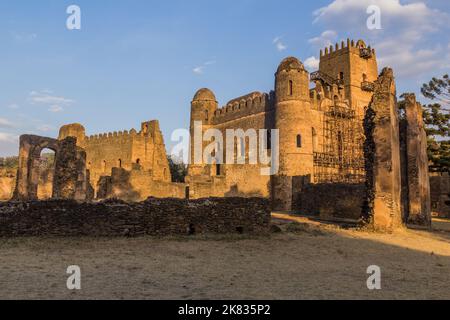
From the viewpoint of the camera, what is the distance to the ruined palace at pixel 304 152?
15.1 metres

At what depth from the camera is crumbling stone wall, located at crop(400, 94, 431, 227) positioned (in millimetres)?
17531

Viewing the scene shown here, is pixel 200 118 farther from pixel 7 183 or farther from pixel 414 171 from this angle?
pixel 414 171

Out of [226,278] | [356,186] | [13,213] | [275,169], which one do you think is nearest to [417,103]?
[356,186]

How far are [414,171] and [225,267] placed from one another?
13.9 meters

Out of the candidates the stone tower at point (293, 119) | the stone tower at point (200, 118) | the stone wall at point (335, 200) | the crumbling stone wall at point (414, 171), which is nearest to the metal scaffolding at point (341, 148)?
the stone tower at point (293, 119)

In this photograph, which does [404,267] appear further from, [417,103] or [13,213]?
[417,103]

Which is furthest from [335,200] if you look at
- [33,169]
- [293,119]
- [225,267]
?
[33,169]

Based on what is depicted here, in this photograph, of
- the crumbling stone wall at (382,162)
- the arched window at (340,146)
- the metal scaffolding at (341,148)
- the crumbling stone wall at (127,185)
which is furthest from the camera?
the arched window at (340,146)

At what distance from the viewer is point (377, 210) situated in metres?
14.2

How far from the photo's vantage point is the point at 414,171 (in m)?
17.9

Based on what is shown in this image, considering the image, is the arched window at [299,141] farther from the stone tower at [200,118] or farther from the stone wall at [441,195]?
the stone tower at [200,118]

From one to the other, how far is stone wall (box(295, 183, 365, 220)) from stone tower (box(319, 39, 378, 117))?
21747mm

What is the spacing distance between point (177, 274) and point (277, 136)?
1041 inches

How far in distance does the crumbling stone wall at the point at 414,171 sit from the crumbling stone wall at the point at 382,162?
2699mm
